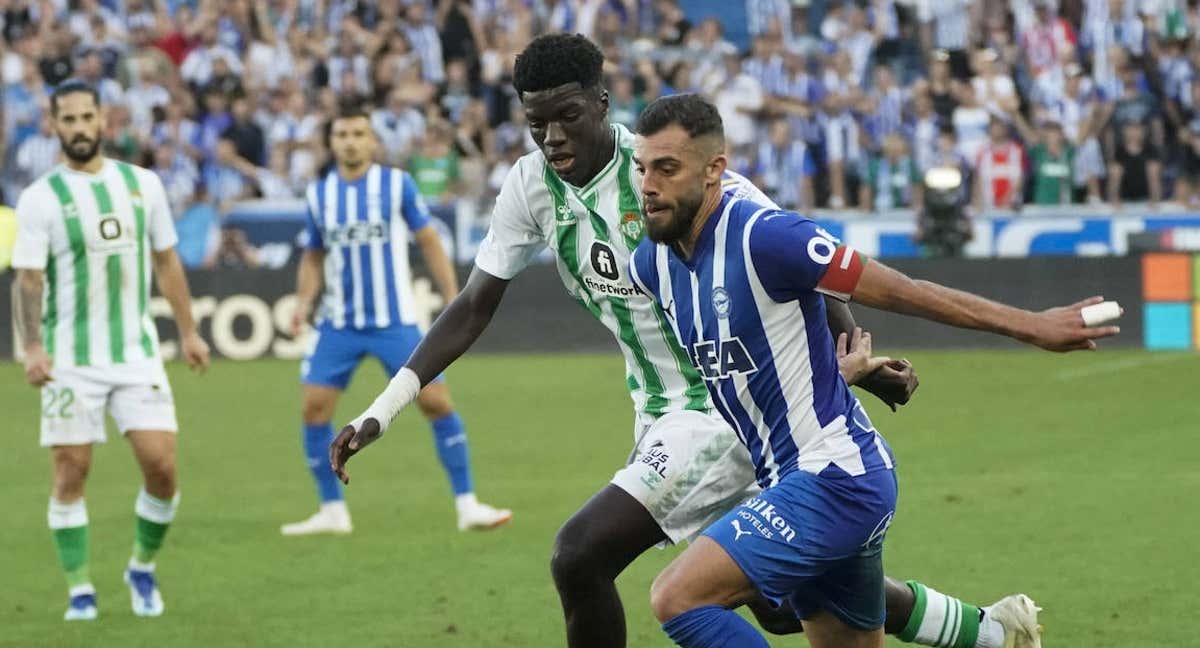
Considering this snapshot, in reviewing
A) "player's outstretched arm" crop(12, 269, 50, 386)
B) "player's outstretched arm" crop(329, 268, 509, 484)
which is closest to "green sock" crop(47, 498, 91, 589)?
"player's outstretched arm" crop(12, 269, 50, 386)

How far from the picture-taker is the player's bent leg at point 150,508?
8227mm

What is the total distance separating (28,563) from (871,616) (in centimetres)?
563

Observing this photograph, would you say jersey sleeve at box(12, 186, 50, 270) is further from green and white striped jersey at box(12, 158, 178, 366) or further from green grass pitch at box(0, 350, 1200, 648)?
green grass pitch at box(0, 350, 1200, 648)

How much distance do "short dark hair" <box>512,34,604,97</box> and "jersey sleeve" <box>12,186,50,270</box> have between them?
3178 mm

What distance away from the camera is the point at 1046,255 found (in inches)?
734

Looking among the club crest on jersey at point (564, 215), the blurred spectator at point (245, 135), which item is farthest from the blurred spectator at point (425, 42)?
the club crest on jersey at point (564, 215)

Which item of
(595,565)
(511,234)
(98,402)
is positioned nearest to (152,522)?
(98,402)

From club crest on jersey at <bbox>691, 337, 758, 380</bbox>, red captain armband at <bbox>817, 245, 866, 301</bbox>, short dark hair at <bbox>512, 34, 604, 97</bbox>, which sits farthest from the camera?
short dark hair at <bbox>512, 34, 604, 97</bbox>

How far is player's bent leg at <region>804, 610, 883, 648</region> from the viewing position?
5.55 metres

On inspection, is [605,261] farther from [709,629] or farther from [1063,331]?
[1063,331]

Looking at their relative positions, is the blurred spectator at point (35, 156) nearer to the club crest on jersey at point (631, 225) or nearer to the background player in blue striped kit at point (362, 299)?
the background player in blue striped kit at point (362, 299)

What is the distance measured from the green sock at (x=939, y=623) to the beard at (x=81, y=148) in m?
4.09

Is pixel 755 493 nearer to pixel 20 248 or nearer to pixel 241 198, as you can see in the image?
pixel 20 248

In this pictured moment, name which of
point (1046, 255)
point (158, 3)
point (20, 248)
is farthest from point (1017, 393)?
point (158, 3)
